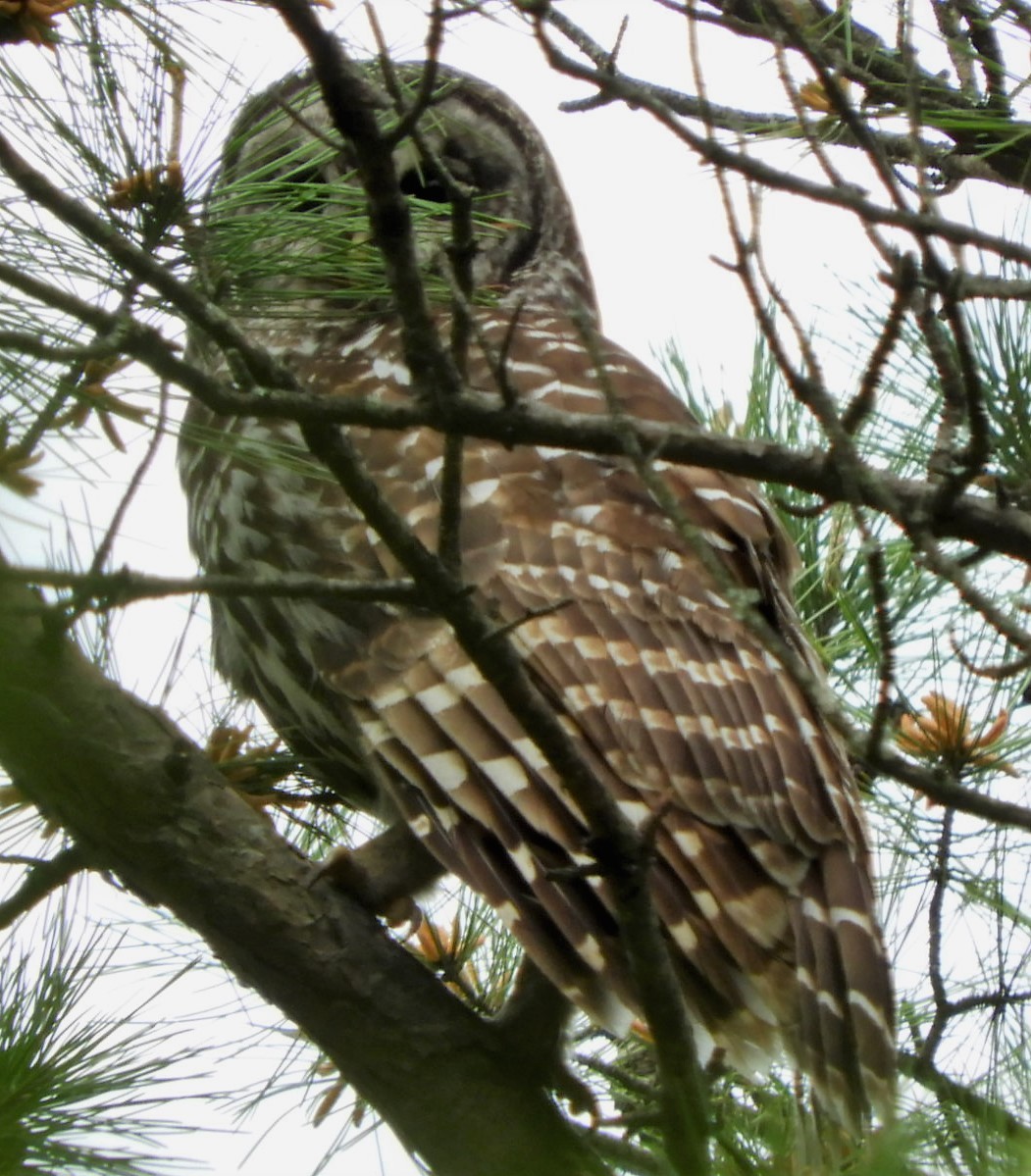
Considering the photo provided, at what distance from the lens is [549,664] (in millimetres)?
3010

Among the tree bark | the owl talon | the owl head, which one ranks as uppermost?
the owl head

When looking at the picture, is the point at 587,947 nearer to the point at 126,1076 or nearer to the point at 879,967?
the point at 879,967

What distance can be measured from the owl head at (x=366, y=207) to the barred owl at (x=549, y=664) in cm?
1

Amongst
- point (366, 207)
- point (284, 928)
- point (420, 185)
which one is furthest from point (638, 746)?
point (420, 185)

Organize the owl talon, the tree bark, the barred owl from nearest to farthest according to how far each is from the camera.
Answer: the tree bark, the barred owl, the owl talon

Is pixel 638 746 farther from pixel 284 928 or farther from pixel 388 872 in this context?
pixel 284 928

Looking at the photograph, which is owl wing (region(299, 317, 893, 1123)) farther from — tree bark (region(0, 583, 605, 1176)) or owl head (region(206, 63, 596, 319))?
owl head (region(206, 63, 596, 319))

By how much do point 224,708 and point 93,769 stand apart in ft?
2.76

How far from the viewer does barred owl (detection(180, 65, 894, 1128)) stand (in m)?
2.59

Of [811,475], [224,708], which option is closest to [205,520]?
[224,708]

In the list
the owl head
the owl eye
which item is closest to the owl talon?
the owl head

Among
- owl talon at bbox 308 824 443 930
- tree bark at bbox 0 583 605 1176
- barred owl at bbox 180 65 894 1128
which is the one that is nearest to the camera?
tree bark at bbox 0 583 605 1176

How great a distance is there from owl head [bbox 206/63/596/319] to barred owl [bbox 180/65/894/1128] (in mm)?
13

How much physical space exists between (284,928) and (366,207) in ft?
3.80
